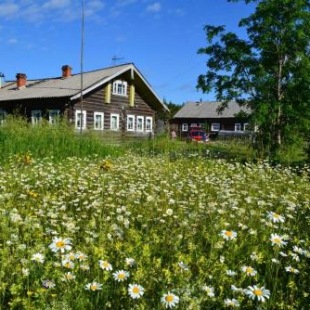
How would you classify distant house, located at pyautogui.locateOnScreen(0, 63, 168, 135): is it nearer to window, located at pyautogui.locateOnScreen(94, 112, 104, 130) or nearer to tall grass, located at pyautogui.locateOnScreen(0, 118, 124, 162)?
window, located at pyautogui.locateOnScreen(94, 112, 104, 130)

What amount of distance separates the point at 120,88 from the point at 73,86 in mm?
4287

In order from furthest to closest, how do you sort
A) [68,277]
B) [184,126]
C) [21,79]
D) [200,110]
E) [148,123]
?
[184,126] → [200,110] → [148,123] → [21,79] → [68,277]

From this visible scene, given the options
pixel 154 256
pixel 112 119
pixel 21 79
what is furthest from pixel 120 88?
pixel 154 256

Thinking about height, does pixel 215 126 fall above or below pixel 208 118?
below

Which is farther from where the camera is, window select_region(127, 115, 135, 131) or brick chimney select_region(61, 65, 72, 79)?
brick chimney select_region(61, 65, 72, 79)

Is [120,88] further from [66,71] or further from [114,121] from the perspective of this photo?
[66,71]

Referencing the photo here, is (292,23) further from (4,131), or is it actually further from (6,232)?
(6,232)

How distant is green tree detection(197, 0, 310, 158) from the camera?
13695 mm

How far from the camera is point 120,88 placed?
108 feet

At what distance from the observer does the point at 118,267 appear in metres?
3.26

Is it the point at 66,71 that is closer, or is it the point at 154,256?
the point at 154,256

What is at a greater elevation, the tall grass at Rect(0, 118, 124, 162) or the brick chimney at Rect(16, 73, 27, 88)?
the brick chimney at Rect(16, 73, 27, 88)

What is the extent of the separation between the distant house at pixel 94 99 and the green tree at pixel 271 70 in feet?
44.3

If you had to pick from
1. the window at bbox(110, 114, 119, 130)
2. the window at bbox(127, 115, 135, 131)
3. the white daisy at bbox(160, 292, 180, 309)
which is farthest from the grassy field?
the window at bbox(127, 115, 135, 131)
